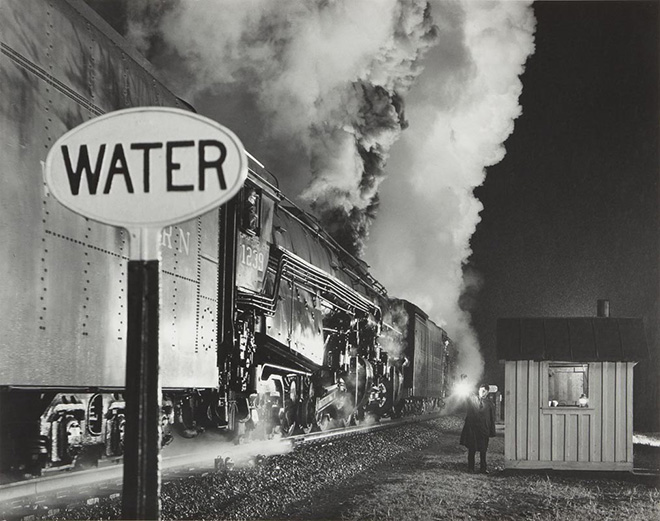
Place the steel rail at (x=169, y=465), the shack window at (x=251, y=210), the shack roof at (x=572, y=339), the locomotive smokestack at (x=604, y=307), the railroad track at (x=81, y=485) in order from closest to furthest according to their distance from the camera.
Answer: the railroad track at (x=81, y=485) → the steel rail at (x=169, y=465) → the shack window at (x=251, y=210) → the shack roof at (x=572, y=339) → the locomotive smokestack at (x=604, y=307)

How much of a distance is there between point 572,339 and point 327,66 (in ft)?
31.5

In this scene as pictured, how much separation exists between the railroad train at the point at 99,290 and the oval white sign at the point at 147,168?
66cm

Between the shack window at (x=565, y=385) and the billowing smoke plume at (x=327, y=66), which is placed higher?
the billowing smoke plume at (x=327, y=66)

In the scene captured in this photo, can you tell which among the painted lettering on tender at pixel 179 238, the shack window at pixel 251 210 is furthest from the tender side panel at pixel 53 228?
the shack window at pixel 251 210

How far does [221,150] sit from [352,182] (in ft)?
63.1

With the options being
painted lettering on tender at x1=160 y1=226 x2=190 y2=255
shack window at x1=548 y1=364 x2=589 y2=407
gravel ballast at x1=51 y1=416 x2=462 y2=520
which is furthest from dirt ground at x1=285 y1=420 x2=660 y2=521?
painted lettering on tender at x1=160 y1=226 x2=190 y2=255

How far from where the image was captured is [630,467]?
960cm

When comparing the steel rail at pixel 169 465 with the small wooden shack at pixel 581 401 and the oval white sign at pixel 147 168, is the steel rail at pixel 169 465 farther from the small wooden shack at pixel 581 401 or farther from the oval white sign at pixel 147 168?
the small wooden shack at pixel 581 401

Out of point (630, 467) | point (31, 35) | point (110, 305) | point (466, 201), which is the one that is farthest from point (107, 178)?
point (466, 201)

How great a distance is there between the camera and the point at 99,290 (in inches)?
193

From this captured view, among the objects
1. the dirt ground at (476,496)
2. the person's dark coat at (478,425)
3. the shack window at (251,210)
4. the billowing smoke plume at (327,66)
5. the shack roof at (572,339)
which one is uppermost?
the billowing smoke plume at (327,66)

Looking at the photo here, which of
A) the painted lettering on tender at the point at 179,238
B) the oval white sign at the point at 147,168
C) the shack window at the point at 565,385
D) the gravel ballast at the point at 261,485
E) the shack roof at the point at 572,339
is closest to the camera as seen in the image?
the oval white sign at the point at 147,168

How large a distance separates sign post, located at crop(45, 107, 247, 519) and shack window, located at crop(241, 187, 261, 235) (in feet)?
16.9

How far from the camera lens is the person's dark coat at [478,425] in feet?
33.6
